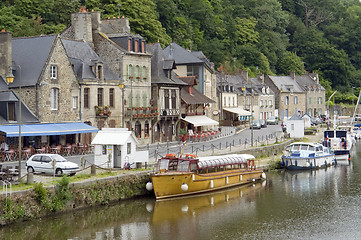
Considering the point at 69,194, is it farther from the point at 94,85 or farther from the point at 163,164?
the point at 94,85

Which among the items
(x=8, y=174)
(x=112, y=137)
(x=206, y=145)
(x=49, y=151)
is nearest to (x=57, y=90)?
(x=49, y=151)

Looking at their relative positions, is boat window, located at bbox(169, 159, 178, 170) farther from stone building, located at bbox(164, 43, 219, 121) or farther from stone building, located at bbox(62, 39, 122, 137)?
stone building, located at bbox(164, 43, 219, 121)

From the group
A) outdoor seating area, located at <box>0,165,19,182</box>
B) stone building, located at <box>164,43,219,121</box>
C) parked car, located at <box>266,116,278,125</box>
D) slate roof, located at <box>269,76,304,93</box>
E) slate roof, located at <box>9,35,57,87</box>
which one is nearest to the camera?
outdoor seating area, located at <box>0,165,19,182</box>

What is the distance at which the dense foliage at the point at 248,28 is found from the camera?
65.5 metres

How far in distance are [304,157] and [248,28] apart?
214 ft

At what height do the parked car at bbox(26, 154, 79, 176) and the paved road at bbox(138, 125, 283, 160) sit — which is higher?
the paved road at bbox(138, 125, 283, 160)

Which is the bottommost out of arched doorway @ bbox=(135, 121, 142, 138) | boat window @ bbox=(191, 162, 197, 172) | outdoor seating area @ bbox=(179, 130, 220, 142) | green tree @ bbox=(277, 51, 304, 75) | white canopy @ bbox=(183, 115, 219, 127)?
boat window @ bbox=(191, 162, 197, 172)

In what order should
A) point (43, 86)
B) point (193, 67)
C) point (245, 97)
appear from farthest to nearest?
point (245, 97) → point (193, 67) → point (43, 86)

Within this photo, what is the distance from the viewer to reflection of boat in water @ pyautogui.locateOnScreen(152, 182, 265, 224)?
91.3 feet

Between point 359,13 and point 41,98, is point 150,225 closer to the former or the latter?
point 41,98

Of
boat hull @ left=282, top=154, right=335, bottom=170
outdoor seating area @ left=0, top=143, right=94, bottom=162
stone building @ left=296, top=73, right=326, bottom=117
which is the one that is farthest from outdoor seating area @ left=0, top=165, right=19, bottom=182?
stone building @ left=296, top=73, right=326, bottom=117

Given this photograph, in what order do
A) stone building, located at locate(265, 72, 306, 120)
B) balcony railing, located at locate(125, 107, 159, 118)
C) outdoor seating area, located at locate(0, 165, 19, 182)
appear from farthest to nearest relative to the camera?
stone building, located at locate(265, 72, 306, 120) → balcony railing, located at locate(125, 107, 159, 118) → outdoor seating area, located at locate(0, 165, 19, 182)

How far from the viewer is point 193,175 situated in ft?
104

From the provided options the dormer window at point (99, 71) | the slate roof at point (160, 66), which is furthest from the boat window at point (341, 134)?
the dormer window at point (99, 71)
